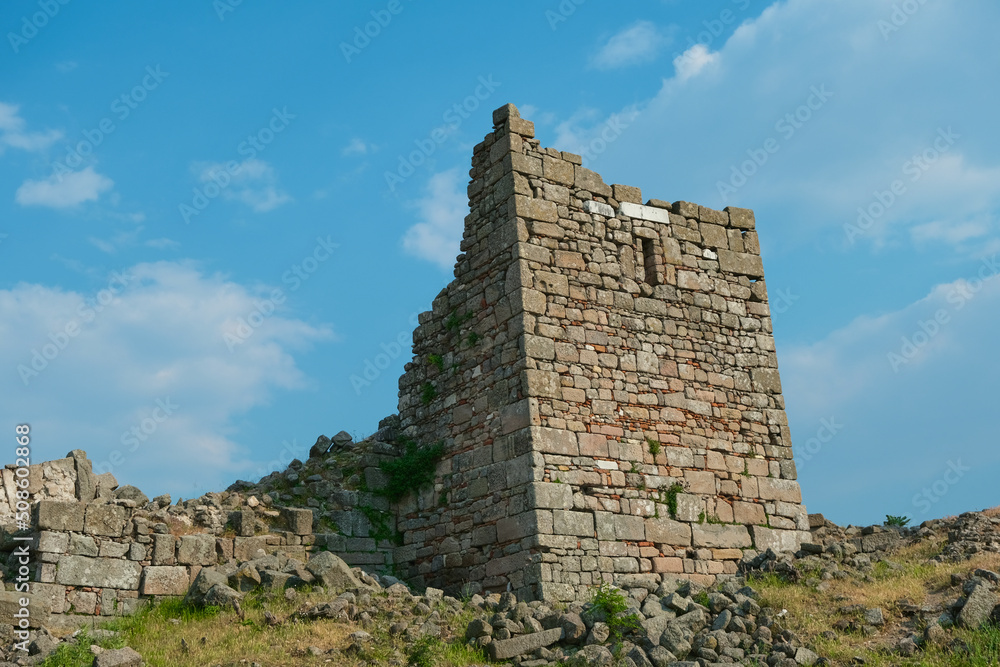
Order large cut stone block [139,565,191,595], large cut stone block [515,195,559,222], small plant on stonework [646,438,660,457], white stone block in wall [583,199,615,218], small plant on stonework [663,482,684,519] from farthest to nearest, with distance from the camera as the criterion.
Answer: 1. white stone block in wall [583,199,615,218]
2. large cut stone block [515,195,559,222]
3. small plant on stonework [646,438,660,457]
4. small plant on stonework [663,482,684,519]
5. large cut stone block [139,565,191,595]

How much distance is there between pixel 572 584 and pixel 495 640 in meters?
1.86

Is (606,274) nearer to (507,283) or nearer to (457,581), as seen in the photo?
(507,283)

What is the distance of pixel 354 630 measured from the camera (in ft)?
32.0

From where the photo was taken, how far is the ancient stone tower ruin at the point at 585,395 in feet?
38.0

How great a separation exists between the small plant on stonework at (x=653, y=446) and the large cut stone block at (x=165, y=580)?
5597 millimetres

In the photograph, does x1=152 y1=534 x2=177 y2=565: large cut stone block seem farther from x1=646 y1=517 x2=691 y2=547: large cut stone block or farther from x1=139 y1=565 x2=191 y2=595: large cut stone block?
x1=646 y1=517 x2=691 y2=547: large cut stone block

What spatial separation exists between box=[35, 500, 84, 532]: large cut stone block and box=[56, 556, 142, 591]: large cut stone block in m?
0.33

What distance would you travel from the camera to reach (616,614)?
9.84 meters

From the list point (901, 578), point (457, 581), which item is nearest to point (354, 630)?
point (457, 581)

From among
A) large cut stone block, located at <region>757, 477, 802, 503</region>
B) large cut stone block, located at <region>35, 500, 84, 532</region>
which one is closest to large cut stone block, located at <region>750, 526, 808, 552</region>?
large cut stone block, located at <region>757, 477, 802, 503</region>

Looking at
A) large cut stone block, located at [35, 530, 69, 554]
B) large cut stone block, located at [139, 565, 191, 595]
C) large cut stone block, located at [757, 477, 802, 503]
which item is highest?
large cut stone block, located at [757, 477, 802, 503]

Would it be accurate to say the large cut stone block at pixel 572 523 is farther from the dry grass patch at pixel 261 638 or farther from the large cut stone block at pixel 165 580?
the large cut stone block at pixel 165 580

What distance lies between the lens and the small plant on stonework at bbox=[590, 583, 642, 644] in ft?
31.7

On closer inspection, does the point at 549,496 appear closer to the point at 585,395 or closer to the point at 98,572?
the point at 585,395
